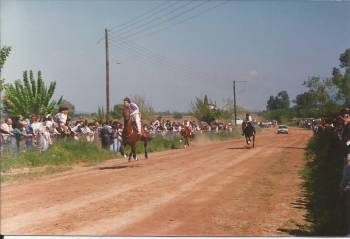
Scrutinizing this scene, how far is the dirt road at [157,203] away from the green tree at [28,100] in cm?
596

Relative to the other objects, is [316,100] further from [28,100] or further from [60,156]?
[28,100]

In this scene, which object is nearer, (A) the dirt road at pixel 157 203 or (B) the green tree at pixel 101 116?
(A) the dirt road at pixel 157 203

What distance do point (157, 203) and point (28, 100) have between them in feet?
47.4

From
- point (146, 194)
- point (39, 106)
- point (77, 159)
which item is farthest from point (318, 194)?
point (39, 106)

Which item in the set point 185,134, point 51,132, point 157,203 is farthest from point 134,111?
point 185,134

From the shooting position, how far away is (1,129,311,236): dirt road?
8.62 m

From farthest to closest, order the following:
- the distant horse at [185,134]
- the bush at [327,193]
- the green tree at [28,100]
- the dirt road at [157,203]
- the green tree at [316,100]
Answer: the distant horse at [185,134] → the green tree at [28,100] → the green tree at [316,100] → the bush at [327,193] → the dirt road at [157,203]

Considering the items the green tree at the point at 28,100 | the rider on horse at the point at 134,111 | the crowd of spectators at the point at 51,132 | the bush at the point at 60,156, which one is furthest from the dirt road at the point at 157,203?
the green tree at the point at 28,100

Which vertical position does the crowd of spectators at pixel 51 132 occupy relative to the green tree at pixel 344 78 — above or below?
below

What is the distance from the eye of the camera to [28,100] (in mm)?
23203

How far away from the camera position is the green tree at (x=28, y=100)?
20188 millimetres

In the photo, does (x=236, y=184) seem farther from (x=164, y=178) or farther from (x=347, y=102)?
(x=347, y=102)

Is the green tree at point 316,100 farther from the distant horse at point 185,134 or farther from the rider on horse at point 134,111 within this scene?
the distant horse at point 185,134

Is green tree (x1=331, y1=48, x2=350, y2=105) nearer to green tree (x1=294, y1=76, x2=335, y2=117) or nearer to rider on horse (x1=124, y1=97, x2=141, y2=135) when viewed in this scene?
green tree (x1=294, y1=76, x2=335, y2=117)
